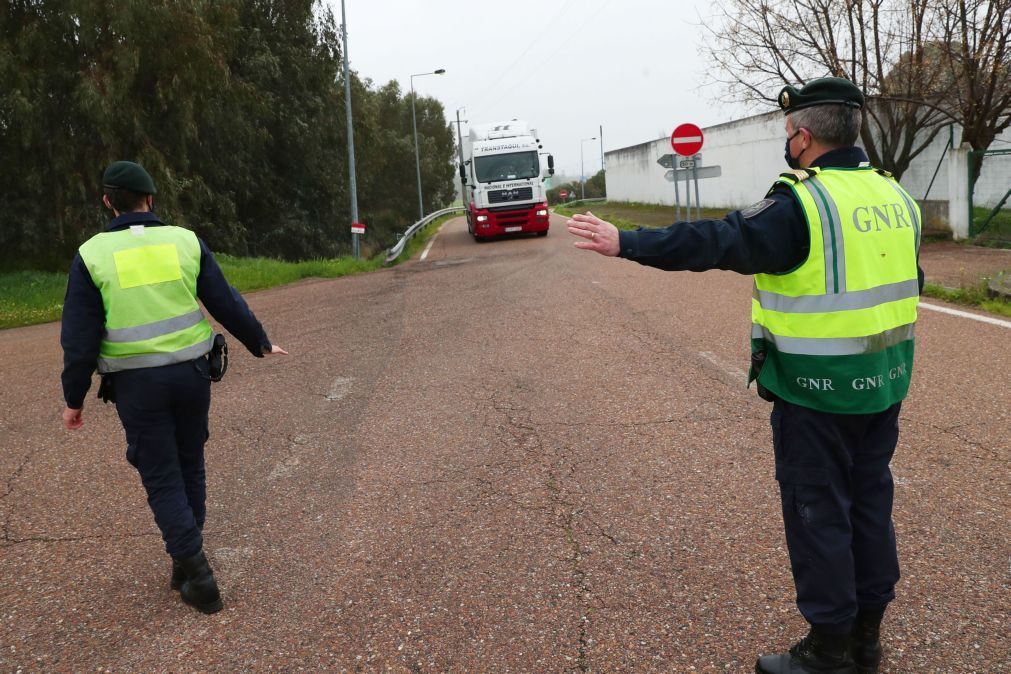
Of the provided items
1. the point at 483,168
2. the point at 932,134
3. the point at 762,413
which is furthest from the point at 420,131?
the point at 762,413

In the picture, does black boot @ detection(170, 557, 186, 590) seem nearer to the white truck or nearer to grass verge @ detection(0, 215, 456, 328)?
grass verge @ detection(0, 215, 456, 328)

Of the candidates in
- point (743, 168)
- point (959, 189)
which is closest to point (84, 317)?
point (959, 189)

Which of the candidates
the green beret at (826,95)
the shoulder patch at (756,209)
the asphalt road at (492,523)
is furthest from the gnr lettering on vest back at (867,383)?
the asphalt road at (492,523)

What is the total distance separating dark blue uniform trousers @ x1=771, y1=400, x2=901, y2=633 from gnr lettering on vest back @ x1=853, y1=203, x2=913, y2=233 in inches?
23.5

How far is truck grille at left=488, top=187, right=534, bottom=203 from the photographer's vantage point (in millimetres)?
25797

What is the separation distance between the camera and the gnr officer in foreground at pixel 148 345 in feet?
12.1

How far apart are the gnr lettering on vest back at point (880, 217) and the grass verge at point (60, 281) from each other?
13.1 metres

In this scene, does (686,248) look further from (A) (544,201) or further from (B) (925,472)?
(A) (544,201)

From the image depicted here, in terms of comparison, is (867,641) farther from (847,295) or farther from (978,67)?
(978,67)

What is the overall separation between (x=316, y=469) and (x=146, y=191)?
2.17m

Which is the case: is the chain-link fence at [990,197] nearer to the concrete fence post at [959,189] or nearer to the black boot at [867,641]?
the concrete fence post at [959,189]

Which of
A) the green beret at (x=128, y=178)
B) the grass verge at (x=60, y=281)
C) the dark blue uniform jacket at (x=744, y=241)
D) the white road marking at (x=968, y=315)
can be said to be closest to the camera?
the dark blue uniform jacket at (x=744, y=241)

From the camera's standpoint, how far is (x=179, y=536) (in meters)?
3.76

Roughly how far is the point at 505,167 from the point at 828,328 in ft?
77.3
